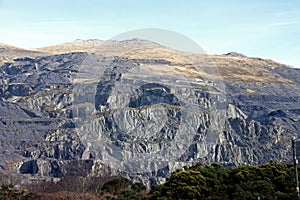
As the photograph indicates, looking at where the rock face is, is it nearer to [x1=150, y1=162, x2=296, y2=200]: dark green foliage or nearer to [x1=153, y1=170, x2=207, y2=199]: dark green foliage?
[x1=150, y1=162, x2=296, y2=200]: dark green foliage

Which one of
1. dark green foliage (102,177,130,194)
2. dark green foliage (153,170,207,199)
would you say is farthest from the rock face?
A: dark green foliage (153,170,207,199)

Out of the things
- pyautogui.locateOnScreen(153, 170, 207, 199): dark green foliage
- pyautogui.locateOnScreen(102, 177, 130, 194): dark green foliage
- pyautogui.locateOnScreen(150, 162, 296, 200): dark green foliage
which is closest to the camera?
pyautogui.locateOnScreen(150, 162, 296, 200): dark green foliage

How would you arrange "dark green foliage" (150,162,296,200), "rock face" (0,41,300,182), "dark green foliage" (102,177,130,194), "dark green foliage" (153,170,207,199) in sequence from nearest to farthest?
Answer: "dark green foliage" (150,162,296,200)
"dark green foliage" (153,170,207,199)
"dark green foliage" (102,177,130,194)
"rock face" (0,41,300,182)

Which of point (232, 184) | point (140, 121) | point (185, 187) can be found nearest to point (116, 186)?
point (185, 187)

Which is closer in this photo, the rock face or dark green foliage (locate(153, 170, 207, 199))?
dark green foliage (locate(153, 170, 207, 199))

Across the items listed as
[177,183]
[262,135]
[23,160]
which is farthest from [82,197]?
[262,135]

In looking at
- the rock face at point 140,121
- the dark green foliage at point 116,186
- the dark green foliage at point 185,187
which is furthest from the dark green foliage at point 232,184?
the rock face at point 140,121

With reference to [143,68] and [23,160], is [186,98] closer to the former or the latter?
[143,68]

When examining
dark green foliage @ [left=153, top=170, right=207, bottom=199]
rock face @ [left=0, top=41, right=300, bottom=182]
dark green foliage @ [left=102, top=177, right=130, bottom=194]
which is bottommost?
rock face @ [left=0, top=41, right=300, bottom=182]
